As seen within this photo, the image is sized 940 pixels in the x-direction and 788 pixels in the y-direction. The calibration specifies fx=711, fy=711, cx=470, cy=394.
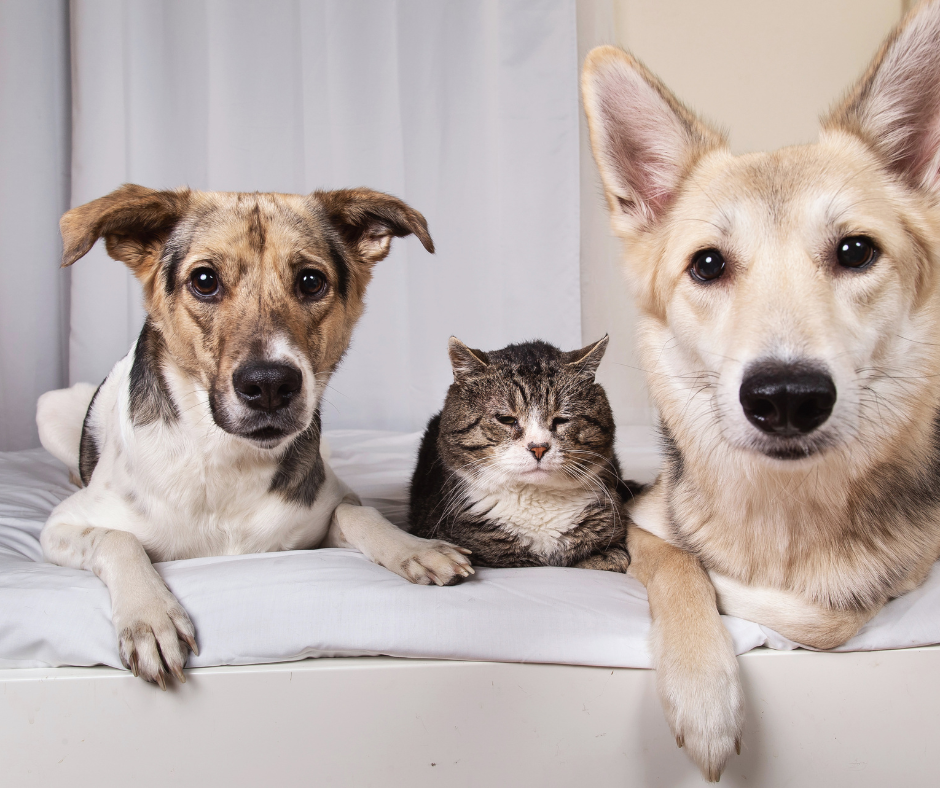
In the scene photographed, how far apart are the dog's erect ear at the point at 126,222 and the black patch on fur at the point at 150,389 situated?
19cm

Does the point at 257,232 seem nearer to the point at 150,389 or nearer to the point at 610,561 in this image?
the point at 150,389

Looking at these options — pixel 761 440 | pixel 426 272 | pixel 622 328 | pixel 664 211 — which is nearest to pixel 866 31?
pixel 622 328

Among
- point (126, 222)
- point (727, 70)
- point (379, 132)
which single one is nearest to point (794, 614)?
point (126, 222)

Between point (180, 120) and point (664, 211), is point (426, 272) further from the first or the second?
point (664, 211)

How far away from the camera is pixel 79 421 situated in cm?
274

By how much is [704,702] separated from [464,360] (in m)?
1.10

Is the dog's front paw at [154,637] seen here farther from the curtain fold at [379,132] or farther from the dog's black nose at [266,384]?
the curtain fold at [379,132]

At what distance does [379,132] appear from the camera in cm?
379

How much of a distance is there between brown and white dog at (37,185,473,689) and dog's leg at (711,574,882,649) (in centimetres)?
56

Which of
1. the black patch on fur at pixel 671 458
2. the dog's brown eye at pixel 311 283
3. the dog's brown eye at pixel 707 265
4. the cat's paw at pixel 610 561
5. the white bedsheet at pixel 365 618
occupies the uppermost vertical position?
the dog's brown eye at pixel 707 265

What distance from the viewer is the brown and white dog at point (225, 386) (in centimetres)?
155

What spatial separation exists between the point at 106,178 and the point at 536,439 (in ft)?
10.2

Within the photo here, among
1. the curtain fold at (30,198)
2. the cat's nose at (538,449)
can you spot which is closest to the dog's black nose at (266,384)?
the cat's nose at (538,449)

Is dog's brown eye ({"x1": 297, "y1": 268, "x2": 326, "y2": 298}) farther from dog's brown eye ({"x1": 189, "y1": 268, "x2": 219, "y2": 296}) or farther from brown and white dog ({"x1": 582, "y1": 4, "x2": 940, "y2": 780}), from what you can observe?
brown and white dog ({"x1": 582, "y1": 4, "x2": 940, "y2": 780})
